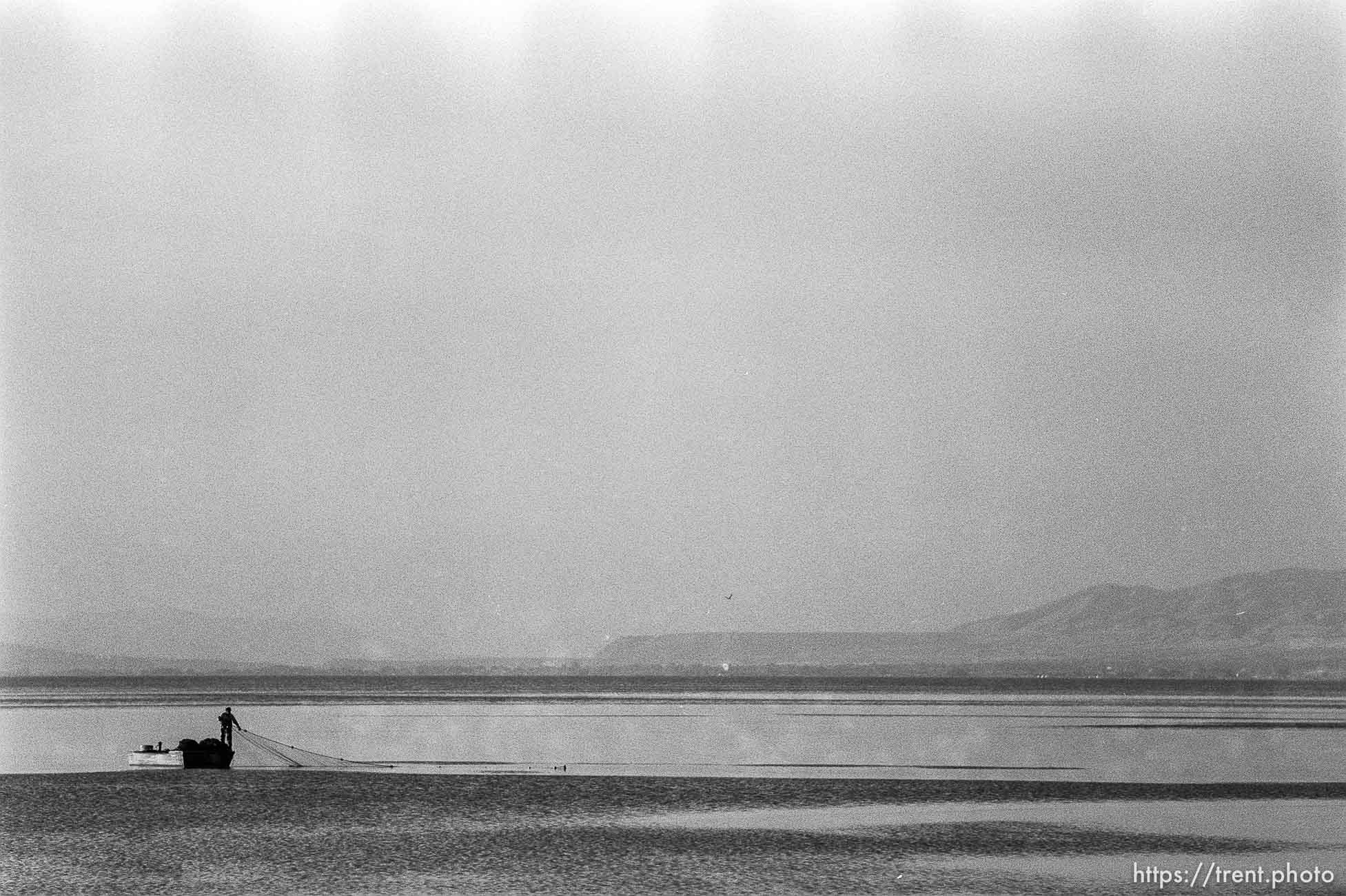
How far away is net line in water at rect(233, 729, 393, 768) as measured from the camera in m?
75.9

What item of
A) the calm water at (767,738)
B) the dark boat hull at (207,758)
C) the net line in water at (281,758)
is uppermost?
the dark boat hull at (207,758)

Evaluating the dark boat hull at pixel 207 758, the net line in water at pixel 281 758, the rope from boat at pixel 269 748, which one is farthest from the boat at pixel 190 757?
the net line in water at pixel 281 758

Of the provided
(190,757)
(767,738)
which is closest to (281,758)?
(190,757)

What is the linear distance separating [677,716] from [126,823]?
94.0 m

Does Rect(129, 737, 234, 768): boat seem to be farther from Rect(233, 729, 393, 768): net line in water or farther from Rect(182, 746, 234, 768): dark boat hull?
Rect(233, 729, 393, 768): net line in water

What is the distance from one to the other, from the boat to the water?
4.16 feet

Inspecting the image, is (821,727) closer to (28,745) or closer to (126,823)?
(28,745)

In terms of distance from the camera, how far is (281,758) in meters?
77.6

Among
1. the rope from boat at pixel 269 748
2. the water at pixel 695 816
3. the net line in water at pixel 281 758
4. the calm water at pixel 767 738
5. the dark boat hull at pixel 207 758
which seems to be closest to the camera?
the water at pixel 695 816

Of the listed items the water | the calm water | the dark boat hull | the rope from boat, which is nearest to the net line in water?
the rope from boat

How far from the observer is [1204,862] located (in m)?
41.4

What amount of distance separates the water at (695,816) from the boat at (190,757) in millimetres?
1267

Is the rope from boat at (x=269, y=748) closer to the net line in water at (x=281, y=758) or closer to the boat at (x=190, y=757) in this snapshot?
the net line in water at (x=281, y=758)

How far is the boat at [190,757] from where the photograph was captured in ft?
239
